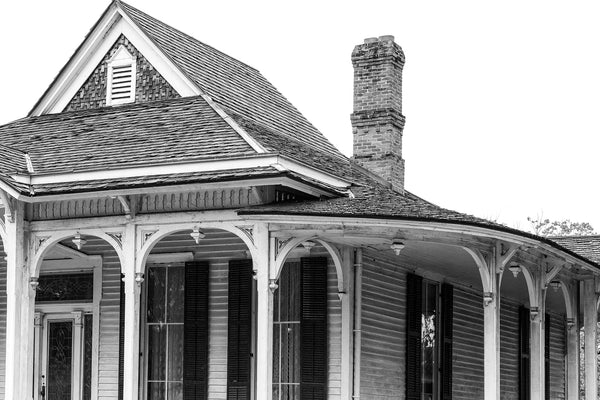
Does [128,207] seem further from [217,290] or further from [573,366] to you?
[573,366]

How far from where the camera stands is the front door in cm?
1967

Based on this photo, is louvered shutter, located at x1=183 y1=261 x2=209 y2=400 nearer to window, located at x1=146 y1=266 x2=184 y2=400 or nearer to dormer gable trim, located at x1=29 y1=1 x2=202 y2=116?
window, located at x1=146 y1=266 x2=184 y2=400

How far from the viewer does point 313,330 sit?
17484 mm

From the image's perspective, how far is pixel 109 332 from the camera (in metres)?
19.0

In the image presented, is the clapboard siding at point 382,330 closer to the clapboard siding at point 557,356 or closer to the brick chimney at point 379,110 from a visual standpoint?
the brick chimney at point 379,110

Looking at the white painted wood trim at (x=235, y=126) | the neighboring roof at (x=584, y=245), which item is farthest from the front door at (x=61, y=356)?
the neighboring roof at (x=584, y=245)

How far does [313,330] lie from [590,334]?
588 centimetres

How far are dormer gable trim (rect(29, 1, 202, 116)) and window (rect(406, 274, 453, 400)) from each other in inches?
221

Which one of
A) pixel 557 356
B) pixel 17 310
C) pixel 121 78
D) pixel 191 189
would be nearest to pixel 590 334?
pixel 557 356

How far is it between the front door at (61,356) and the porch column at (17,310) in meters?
→ 2.01

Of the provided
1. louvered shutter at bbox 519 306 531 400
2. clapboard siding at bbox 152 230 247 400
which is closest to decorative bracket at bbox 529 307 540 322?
clapboard siding at bbox 152 230 247 400

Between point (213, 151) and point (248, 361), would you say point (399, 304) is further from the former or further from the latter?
point (213, 151)

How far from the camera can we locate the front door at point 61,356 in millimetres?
19672

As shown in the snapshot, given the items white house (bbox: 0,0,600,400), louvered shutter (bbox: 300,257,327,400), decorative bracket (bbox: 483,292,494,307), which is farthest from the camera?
louvered shutter (bbox: 300,257,327,400)
